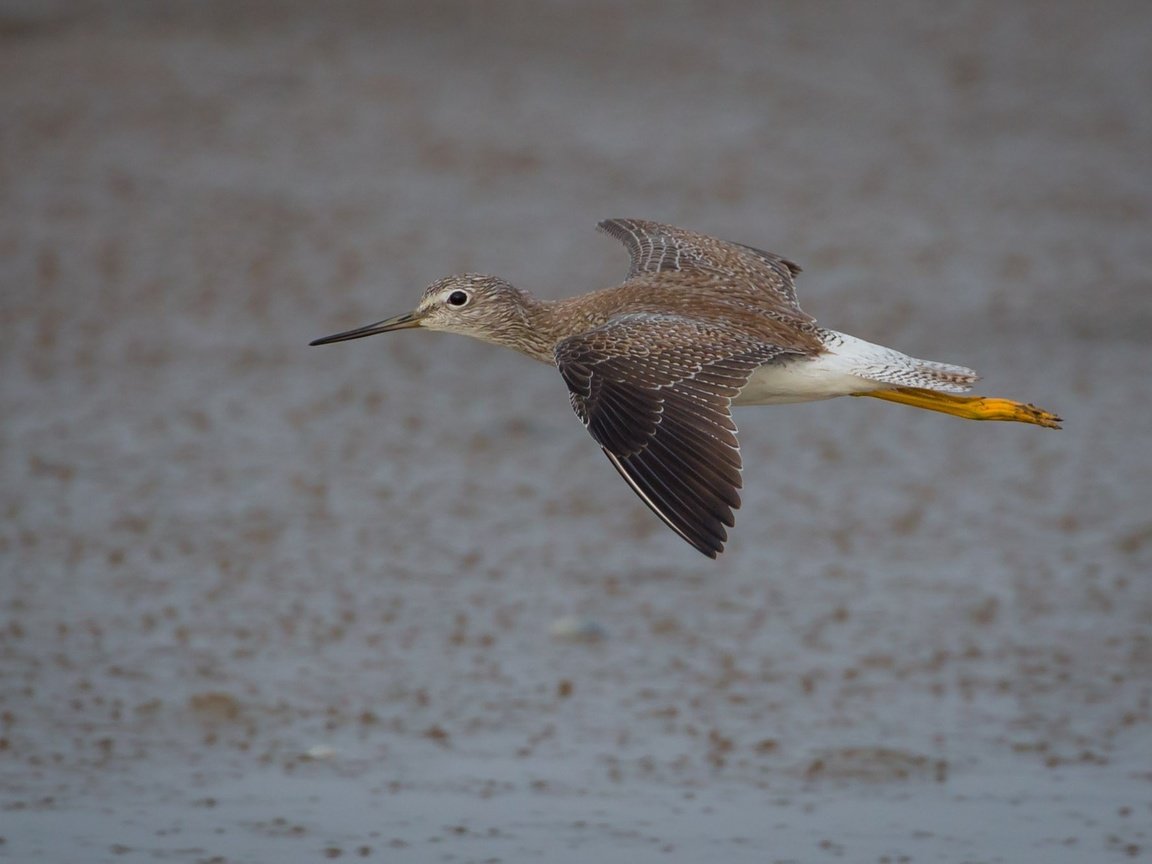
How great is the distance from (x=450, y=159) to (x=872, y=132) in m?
3.43

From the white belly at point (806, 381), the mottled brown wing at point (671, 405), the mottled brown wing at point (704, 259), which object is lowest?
the mottled brown wing at point (671, 405)

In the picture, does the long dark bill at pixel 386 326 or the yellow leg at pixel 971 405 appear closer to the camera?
the yellow leg at pixel 971 405

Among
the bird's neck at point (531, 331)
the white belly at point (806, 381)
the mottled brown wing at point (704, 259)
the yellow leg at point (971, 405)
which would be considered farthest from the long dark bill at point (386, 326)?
the yellow leg at point (971, 405)

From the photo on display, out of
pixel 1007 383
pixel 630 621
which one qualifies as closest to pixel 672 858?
pixel 630 621

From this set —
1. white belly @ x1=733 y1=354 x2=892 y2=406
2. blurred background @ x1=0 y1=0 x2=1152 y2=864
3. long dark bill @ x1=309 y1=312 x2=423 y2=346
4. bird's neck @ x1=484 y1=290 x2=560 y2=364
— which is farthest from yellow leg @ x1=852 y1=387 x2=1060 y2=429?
long dark bill @ x1=309 y1=312 x2=423 y2=346

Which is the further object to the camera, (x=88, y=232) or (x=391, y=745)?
(x=88, y=232)

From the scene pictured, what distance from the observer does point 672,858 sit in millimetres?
7098

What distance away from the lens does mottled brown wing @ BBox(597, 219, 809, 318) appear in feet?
25.4

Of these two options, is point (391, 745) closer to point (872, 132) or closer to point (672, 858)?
point (672, 858)

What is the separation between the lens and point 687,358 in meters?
6.41

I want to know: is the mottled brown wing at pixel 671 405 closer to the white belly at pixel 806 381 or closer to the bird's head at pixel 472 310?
the white belly at pixel 806 381

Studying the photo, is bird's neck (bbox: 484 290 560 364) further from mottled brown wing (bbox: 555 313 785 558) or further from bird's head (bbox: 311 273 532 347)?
mottled brown wing (bbox: 555 313 785 558)

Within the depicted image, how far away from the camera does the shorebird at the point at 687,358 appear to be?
5.95 m

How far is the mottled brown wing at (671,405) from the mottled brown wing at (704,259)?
1.01 metres
